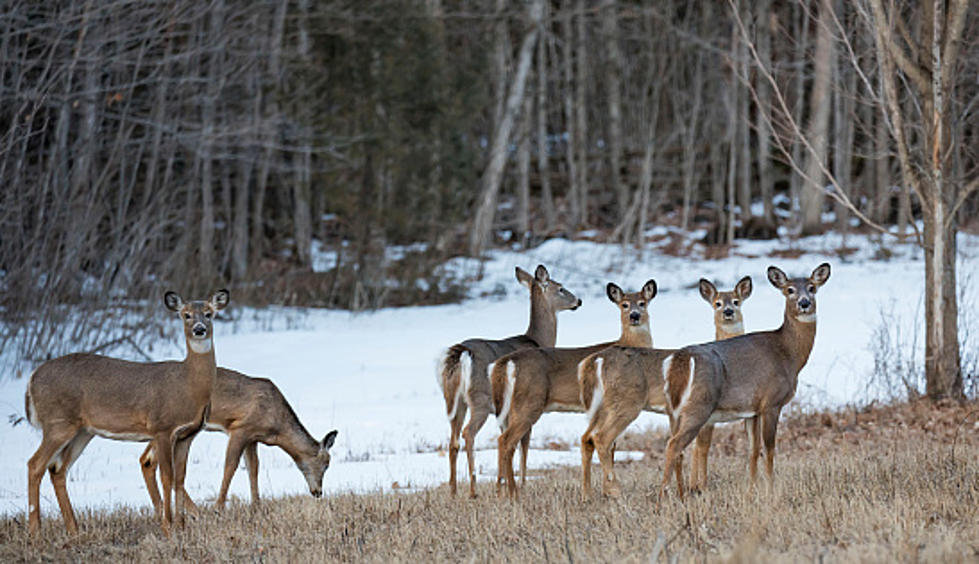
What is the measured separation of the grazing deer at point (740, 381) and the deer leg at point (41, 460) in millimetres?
4374

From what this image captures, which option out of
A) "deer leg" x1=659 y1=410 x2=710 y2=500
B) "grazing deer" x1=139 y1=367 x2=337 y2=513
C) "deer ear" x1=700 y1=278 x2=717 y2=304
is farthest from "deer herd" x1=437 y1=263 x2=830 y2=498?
"grazing deer" x1=139 y1=367 x2=337 y2=513

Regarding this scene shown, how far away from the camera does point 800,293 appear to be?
30.7ft

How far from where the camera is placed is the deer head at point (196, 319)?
8.66 meters

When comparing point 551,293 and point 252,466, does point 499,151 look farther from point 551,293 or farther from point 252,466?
point 252,466

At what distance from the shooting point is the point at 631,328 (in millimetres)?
10508

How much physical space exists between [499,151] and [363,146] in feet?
15.9

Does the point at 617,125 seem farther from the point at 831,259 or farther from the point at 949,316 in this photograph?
the point at 949,316

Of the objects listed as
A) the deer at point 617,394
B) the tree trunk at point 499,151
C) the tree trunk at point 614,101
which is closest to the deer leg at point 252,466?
the deer at point 617,394

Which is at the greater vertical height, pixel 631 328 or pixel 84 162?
pixel 84 162

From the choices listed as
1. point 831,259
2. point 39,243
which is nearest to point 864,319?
point 831,259

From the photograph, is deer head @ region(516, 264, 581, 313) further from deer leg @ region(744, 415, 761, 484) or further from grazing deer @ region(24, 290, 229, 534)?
grazing deer @ region(24, 290, 229, 534)

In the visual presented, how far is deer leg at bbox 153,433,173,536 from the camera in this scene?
26.7ft

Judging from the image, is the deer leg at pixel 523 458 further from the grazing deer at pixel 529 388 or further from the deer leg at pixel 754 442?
the deer leg at pixel 754 442

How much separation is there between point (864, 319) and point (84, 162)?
13.0 meters
